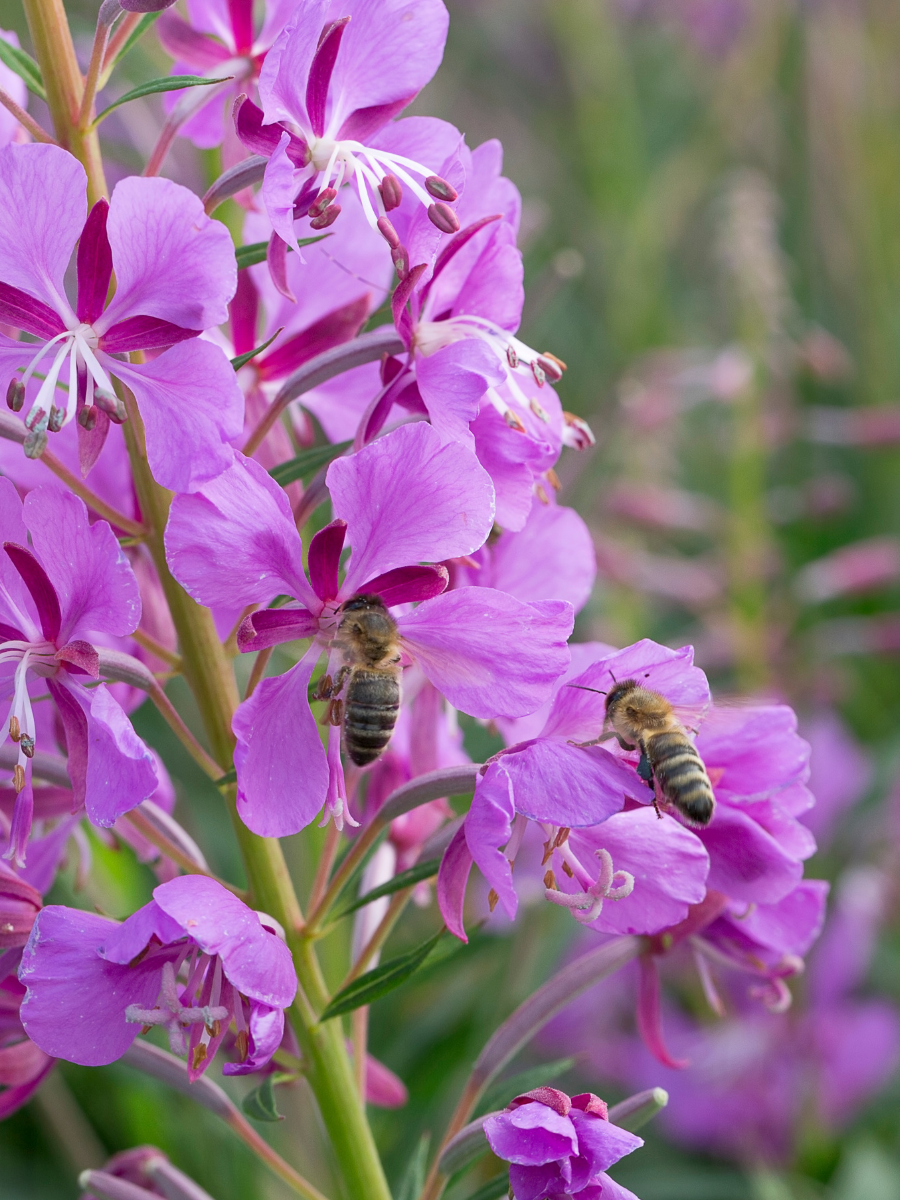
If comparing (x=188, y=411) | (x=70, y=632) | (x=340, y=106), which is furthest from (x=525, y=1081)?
(x=340, y=106)

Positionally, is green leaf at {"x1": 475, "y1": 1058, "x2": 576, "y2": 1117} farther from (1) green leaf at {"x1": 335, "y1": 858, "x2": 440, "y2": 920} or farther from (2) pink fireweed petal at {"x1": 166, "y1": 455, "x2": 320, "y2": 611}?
(2) pink fireweed petal at {"x1": 166, "y1": 455, "x2": 320, "y2": 611}

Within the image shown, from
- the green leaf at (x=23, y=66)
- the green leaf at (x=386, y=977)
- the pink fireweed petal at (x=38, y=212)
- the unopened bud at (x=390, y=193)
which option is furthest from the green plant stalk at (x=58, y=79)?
the green leaf at (x=386, y=977)

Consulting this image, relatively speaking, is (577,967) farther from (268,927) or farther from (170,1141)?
(170,1141)

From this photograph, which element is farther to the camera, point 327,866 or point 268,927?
point 327,866

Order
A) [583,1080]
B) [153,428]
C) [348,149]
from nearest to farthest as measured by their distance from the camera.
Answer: [153,428], [348,149], [583,1080]

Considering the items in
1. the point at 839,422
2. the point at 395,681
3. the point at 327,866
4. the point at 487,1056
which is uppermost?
the point at 395,681

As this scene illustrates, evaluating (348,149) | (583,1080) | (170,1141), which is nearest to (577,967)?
(348,149)
